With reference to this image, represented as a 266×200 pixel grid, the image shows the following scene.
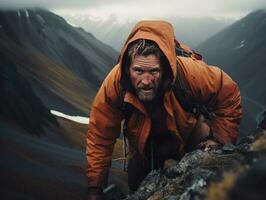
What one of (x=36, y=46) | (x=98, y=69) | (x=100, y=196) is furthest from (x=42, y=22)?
(x=100, y=196)

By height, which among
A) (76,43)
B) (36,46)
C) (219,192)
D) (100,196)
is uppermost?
(219,192)

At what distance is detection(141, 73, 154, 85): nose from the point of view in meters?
9.20

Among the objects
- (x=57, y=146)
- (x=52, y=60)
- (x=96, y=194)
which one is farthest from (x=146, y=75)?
(x=52, y=60)

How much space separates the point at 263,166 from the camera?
3941mm

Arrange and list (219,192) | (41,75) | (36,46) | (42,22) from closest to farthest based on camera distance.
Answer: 1. (219,192)
2. (41,75)
3. (36,46)
4. (42,22)

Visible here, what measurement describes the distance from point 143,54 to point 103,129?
171 cm

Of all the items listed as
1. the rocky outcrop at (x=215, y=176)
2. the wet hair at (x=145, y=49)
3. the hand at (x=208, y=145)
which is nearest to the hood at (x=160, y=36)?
the wet hair at (x=145, y=49)

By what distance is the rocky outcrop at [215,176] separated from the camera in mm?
3826

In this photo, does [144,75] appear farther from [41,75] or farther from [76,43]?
[76,43]

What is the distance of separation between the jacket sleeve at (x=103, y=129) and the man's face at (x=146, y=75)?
0.51 meters

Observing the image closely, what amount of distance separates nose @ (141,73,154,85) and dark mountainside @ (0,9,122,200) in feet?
34.4

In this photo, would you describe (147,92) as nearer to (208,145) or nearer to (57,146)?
(208,145)

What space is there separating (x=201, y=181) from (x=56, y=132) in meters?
55.4

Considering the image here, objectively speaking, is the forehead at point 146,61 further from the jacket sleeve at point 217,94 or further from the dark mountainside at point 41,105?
the dark mountainside at point 41,105
